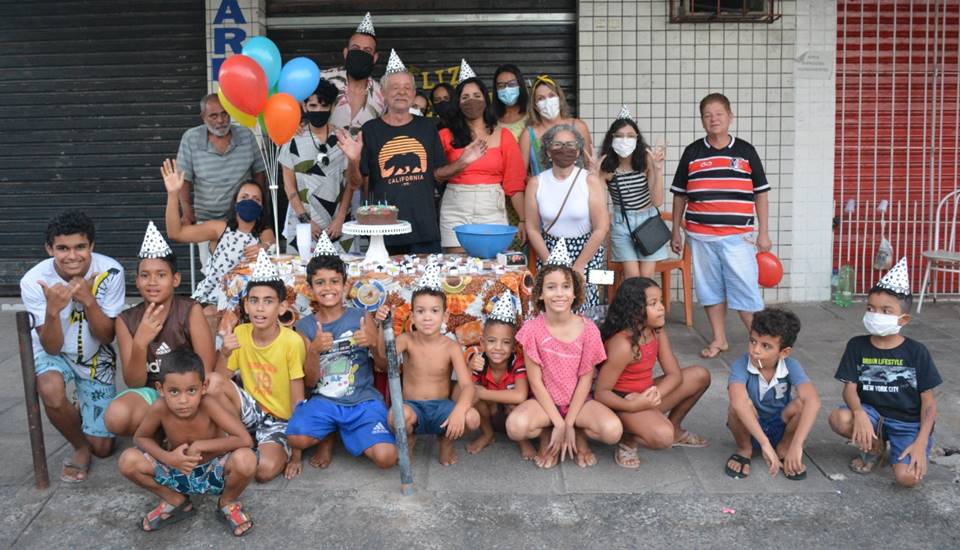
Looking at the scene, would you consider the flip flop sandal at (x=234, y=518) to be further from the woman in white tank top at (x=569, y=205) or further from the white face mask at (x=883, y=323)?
the white face mask at (x=883, y=323)

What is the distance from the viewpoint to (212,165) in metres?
5.78

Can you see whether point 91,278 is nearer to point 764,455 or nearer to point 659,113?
point 764,455

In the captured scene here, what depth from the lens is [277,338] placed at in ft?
13.8

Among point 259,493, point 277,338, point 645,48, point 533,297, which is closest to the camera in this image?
point 259,493

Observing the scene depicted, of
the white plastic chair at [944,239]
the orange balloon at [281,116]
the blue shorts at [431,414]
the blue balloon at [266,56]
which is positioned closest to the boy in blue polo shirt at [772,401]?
the blue shorts at [431,414]

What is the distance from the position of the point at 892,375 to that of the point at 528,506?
178 centimetres

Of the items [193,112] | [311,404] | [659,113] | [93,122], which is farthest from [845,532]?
[93,122]

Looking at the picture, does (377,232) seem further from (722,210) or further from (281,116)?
(722,210)

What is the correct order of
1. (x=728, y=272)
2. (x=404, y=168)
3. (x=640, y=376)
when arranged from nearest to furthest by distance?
(x=640, y=376), (x=404, y=168), (x=728, y=272)

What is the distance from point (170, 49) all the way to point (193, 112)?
57 centimetres

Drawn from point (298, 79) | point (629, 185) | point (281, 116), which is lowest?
point (629, 185)

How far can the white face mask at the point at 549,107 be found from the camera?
5797mm

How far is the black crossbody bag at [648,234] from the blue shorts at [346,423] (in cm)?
244

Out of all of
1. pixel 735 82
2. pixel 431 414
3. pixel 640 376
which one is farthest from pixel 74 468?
pixel 735 82
